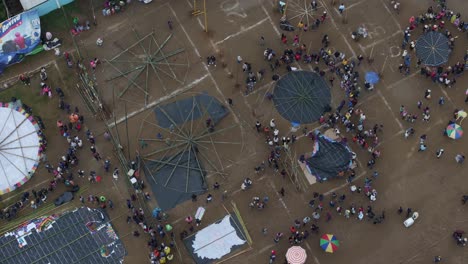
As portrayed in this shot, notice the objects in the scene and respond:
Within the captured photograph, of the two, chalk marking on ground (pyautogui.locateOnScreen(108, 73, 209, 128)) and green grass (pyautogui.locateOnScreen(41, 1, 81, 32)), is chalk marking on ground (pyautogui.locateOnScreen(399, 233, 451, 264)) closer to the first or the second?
chalk marking on ground (pyautogui.locateOnScreen(108, 73, 209, 128))

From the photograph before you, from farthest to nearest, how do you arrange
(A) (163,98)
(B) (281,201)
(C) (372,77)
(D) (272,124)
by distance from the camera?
(C) (372,77) < (A) (163,98) < (D) (272,124) < (B) (281,201)

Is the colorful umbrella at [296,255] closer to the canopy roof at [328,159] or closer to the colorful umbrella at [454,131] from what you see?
the canopy roof at [328,159]

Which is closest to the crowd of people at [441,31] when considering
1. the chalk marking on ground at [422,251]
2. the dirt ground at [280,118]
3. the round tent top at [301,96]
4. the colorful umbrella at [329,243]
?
the dirt ground at [280,118]

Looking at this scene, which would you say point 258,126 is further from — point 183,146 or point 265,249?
point 265,249

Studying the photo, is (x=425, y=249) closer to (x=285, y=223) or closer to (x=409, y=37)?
(x=285, y=223)

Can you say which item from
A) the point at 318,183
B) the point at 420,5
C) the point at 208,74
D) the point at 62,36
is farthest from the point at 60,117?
the point at 420,5

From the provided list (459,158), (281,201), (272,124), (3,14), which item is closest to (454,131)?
(459,158)

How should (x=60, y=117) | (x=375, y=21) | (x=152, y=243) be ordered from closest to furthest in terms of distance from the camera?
(x=152, y=243) < (x=60, y=117) < (x=375, y=21)
